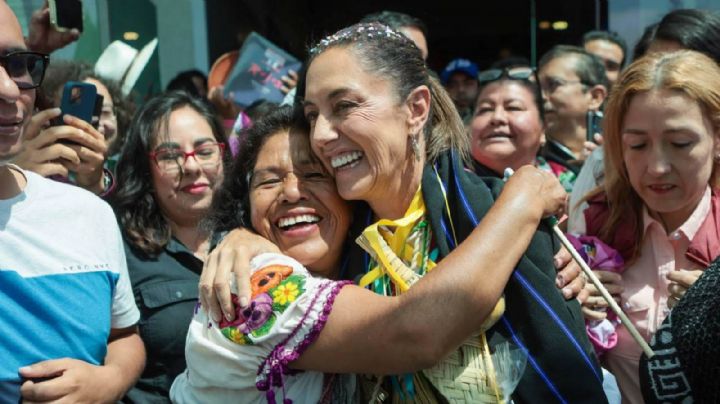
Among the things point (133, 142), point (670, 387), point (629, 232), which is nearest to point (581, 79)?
point (629, 232)

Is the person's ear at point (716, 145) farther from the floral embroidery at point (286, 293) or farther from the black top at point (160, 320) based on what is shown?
the black top at point (160, 320)

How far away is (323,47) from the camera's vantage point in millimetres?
2338

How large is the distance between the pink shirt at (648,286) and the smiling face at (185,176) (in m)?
1.67

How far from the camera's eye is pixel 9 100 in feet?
7.02

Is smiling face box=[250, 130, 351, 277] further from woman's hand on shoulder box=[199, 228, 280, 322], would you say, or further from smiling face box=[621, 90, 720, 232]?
smiling face box=[621, 90, 720, 232]

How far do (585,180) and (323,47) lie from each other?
1624mm

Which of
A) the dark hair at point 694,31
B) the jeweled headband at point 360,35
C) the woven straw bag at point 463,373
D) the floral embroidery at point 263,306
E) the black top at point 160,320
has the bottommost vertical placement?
the black top at point 160,320

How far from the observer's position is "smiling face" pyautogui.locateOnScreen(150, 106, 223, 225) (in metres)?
3.23

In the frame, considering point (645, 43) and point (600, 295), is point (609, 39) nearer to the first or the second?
Answer: point (645, 43)

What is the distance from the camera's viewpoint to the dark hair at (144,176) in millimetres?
3109

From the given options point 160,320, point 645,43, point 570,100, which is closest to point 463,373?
point 160,320

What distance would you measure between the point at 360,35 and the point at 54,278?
1.11 m

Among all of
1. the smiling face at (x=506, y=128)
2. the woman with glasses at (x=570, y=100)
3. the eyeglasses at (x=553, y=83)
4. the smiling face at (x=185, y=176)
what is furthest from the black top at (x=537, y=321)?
the eyeglasses at (x=553, y=83)

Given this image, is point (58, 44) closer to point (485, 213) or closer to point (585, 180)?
point (485, 213)
